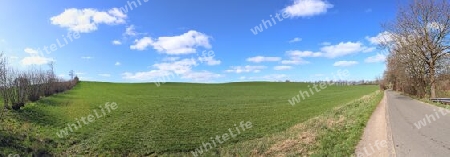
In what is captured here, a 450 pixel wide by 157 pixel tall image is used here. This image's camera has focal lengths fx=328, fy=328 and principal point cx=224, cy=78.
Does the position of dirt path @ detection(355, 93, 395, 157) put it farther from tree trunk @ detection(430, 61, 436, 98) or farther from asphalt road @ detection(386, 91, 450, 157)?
tree trunk @ detection(430, 61, 436, 98)

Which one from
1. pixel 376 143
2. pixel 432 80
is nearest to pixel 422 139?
pixel 376 143

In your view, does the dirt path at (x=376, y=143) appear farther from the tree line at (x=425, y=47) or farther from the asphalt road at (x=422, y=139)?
the tree line at (x=425, y=47)

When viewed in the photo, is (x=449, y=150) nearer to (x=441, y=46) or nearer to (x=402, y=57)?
(x=441, y=46)

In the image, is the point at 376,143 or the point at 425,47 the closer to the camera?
the point at 376,143

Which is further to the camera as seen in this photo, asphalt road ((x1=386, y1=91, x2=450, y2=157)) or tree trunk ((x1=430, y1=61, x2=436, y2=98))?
tree trunk ((x1=430, y1=61, x2=436, y2=98))

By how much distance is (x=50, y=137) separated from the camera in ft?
66.5

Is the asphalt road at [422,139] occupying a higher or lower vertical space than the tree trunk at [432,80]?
lower

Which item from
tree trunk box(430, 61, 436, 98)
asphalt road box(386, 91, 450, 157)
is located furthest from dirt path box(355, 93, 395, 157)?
tree trunk box(430, 61, 436, 98)

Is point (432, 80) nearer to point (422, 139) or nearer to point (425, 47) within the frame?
point (425, 47)

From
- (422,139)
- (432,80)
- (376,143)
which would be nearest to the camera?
(376,143)

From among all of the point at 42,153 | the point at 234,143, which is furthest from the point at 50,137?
the point at 234,143

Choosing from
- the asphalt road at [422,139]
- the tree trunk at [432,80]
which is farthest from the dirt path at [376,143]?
the tree trunk at [432,80]

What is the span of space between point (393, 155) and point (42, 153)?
16026 mm

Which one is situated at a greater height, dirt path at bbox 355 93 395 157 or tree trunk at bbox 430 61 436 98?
tree trunk at bbox 430 61 436 98
